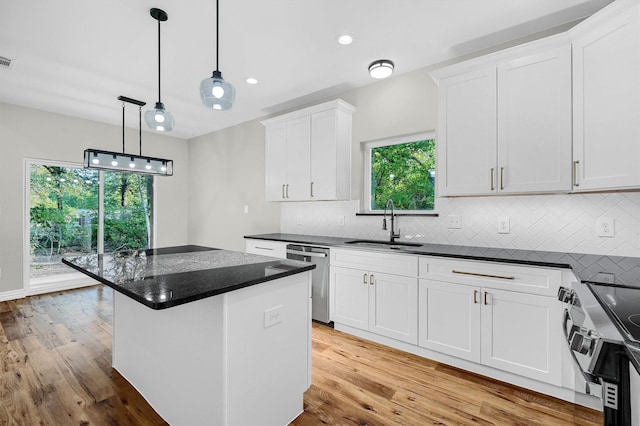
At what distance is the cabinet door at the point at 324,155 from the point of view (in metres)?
3.28

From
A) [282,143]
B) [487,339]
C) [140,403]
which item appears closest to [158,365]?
[140,403]

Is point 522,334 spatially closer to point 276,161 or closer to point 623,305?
point 623,305

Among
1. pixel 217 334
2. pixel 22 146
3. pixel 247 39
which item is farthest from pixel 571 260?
pixel 22 146

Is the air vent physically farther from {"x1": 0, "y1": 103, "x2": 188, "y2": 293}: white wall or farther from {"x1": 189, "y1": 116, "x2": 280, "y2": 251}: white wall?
{"x1": 189, "y1": 116, "x2": 280, "y2": 251}: white wall

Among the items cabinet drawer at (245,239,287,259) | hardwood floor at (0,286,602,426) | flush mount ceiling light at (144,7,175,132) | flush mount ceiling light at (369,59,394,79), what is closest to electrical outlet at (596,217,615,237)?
hardwood floor at (0,286,602,426)

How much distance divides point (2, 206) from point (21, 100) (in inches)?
55.8

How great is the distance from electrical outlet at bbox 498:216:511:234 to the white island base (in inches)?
70.5

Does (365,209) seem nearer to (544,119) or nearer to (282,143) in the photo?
(282,143)

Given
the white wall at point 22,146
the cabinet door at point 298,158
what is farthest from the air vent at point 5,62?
the cabinet door at point 298,158

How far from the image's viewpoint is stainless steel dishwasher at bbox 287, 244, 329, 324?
3.04m

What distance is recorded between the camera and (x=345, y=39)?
8.23 ft

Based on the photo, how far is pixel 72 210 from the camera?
15.2 feet

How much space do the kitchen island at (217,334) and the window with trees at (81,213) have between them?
3.45 meters

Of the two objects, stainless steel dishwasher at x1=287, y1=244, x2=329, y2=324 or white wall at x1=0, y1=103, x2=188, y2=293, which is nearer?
stainless steel dishwasher at x1=287, y1=244, x2=329, y2=324
